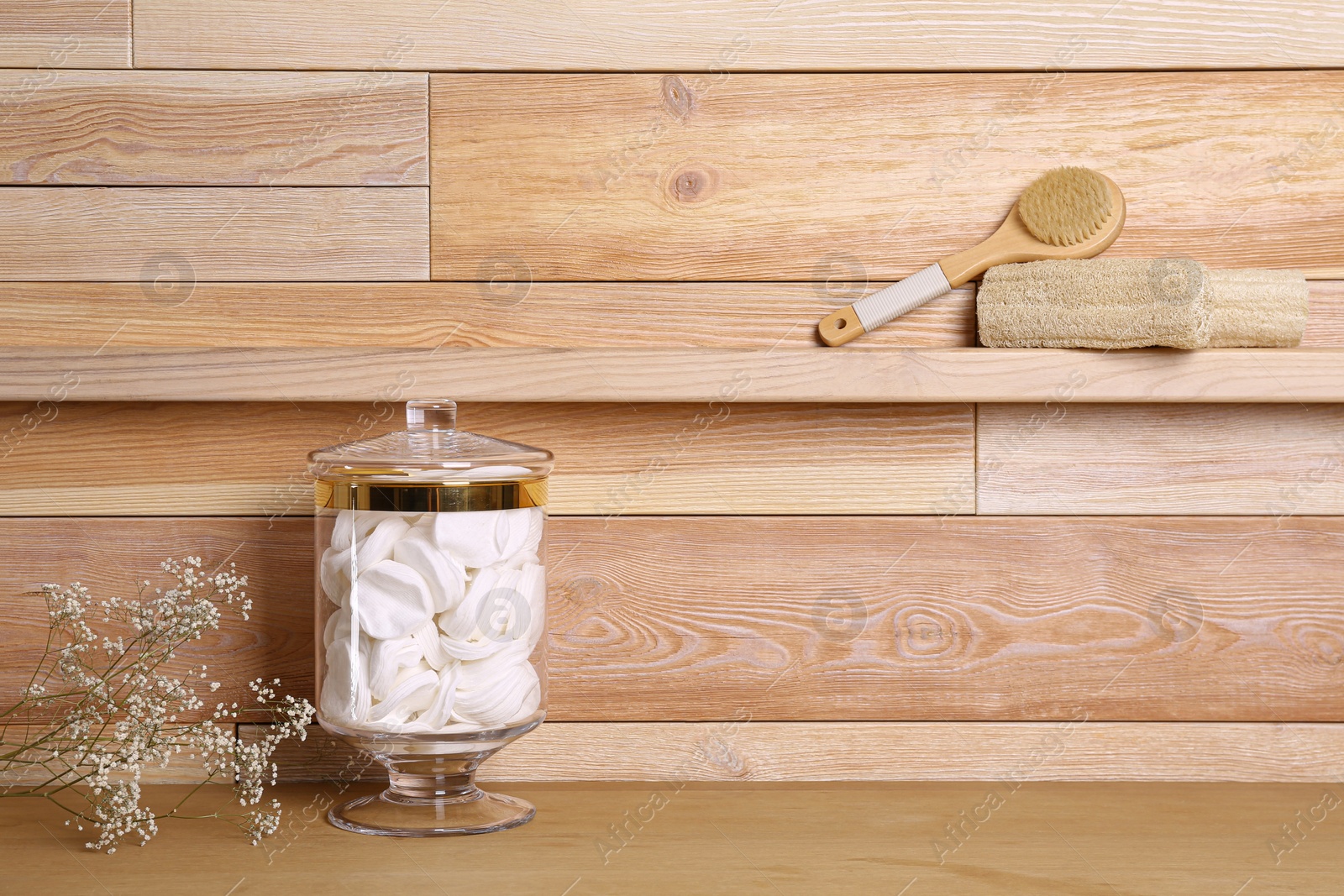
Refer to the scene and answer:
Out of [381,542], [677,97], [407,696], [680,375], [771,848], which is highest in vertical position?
[677,97]

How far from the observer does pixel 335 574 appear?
29.9 inches

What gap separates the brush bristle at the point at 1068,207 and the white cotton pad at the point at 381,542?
0.55m

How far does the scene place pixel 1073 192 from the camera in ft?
2.85

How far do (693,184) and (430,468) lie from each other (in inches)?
13.3

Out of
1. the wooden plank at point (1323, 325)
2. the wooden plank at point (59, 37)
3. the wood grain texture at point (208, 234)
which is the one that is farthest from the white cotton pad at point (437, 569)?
the wooden plank at point (1323, 325)

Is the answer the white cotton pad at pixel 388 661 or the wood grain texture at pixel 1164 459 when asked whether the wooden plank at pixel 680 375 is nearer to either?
the wood grain texture at pixel 1164 459

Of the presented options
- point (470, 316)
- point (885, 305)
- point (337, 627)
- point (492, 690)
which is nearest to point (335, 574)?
point (337, 627)

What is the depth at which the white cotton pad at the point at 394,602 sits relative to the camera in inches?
28.6

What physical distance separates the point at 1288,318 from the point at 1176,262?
0.34 feet

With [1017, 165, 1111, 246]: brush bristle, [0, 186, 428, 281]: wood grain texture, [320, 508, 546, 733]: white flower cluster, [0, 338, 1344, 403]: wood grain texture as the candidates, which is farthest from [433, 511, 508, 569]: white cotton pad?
[1017, 165, 1111, 246]: brush bristle

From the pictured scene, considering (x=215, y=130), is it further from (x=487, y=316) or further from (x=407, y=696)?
(x=407, y=696)

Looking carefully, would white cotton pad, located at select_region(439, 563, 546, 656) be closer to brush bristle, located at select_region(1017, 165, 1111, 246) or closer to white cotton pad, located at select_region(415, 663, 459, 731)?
white cotton pad, located at select_region(415, 663, 459, 731)

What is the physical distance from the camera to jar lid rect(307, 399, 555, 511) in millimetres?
737

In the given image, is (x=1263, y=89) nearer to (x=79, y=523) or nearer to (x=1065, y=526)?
(x=1065, y=526)
